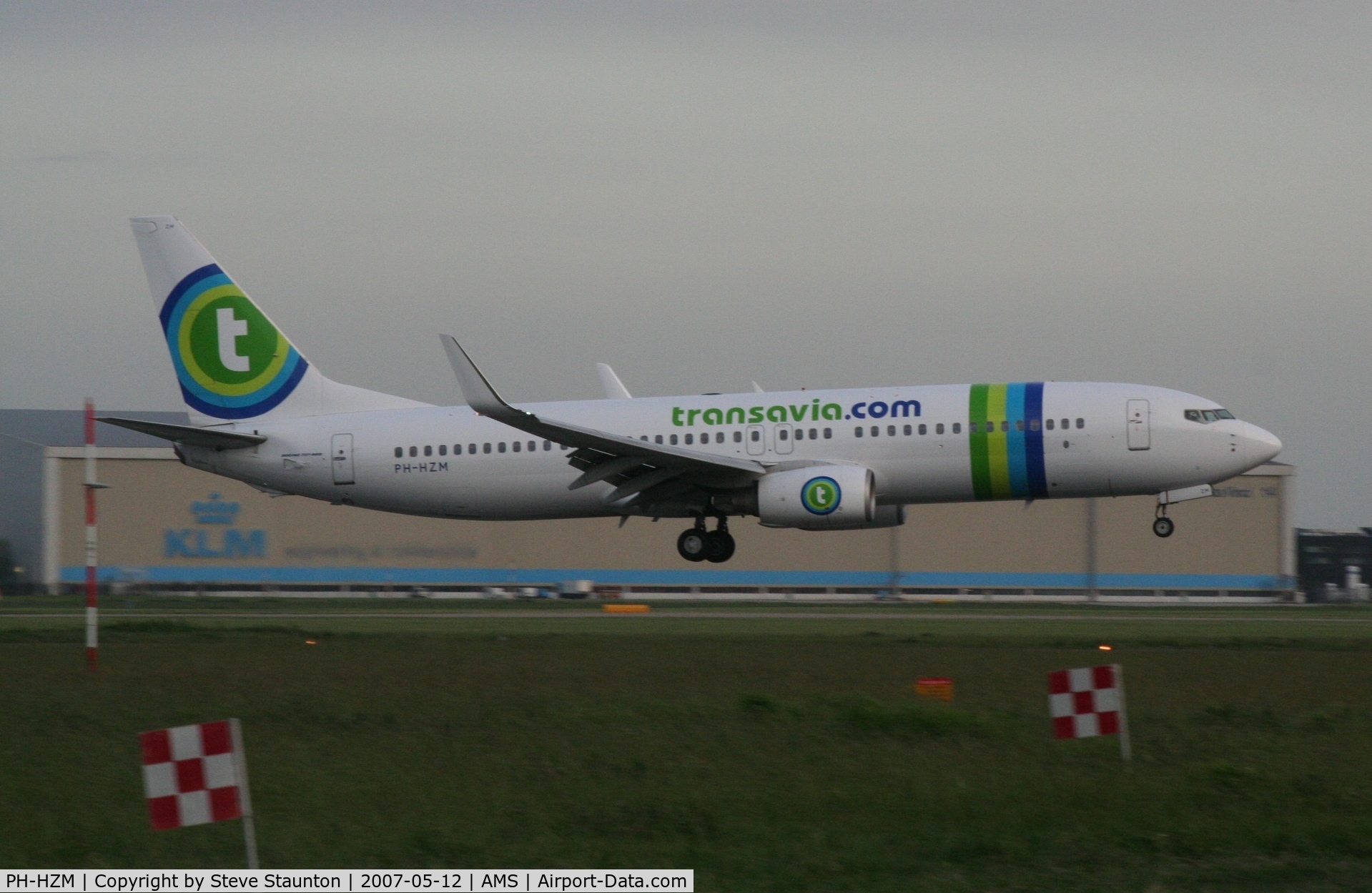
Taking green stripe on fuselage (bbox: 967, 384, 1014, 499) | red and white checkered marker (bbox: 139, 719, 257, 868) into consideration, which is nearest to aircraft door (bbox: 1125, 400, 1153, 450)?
green stripe on fuselage (bbox: 967, 384, 1014, 499)

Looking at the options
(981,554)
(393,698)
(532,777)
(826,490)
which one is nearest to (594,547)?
(981,554)

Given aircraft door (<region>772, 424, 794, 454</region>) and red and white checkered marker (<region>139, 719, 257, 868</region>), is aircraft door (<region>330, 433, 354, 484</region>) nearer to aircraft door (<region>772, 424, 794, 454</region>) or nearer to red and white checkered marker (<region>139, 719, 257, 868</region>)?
aircraft door (<region>772, 424, 794, 454</region>)

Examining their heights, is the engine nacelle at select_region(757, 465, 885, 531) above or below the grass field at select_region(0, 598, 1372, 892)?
above

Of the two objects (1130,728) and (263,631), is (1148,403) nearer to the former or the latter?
(1130,728)

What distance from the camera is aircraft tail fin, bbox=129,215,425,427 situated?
110ft

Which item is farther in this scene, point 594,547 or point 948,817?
point 594,547

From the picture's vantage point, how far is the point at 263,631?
28375 mm

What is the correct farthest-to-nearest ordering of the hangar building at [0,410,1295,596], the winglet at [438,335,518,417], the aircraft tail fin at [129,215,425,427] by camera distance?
the hangar building at [0,410,1295,596]
the aircraft tail fin at [129,215,425,427]
the winglet at [438,335,518,417]

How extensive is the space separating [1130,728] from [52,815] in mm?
10102

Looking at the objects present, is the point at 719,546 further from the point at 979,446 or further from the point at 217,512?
the point at 217,512

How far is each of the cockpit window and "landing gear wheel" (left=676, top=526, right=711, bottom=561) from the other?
1015cm

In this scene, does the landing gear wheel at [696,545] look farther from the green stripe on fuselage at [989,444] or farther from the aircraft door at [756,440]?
the green stripe on fuselage at [989,444]

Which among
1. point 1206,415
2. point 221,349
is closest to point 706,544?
point 1206,415

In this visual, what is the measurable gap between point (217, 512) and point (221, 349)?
129 feet
